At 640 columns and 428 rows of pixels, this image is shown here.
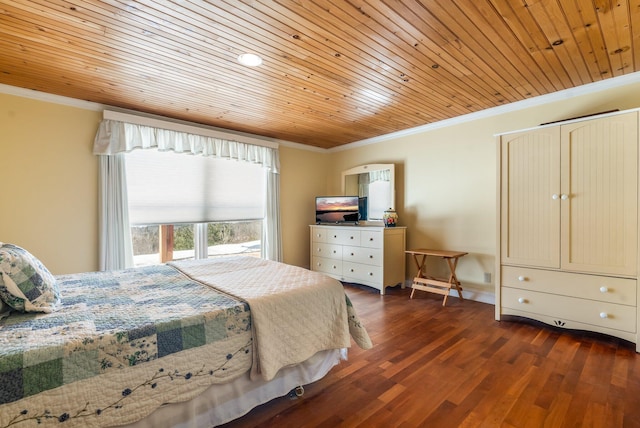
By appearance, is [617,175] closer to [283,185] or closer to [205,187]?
[283,185]

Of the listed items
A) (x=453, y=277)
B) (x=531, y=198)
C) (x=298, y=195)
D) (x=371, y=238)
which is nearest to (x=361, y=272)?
(x=371, y=238)

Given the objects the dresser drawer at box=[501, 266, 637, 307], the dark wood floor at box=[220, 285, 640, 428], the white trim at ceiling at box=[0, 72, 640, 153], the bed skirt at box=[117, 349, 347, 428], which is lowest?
the dark wood floor at box=[220, 285, 640, 428]

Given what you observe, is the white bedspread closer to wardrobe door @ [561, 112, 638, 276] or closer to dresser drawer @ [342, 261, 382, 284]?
dresser drawer @ [342, 261, 382, 284]

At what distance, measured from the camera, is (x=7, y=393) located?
3.18 feet

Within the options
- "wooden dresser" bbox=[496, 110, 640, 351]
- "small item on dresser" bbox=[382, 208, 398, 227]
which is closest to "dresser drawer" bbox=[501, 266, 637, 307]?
"wooden dresser" bbox=[496, 110, 640, 351]

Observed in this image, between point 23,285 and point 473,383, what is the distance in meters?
2.54

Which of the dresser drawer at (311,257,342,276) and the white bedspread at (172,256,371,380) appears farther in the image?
the dresser drawer at (311,257,342,276)

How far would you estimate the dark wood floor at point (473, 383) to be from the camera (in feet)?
5.17

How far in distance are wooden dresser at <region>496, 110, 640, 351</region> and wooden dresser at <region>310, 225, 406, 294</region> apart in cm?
134

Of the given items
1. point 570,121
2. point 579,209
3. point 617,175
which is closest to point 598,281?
point 579,209

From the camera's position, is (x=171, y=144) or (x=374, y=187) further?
(x=374, y=187)

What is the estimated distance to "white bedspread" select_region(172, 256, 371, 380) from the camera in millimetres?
1546

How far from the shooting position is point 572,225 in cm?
256

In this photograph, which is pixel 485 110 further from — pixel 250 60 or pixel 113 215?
pixel 113 215
